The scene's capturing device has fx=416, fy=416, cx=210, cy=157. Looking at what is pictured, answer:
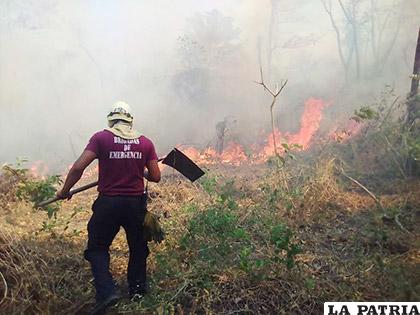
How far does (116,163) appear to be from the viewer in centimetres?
379

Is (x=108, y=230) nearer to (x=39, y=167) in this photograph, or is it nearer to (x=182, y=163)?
(x=182, y=163)

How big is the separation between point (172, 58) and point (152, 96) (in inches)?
77.8

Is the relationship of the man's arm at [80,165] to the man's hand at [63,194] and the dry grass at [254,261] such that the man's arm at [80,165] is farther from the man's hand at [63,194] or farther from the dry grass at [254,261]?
the dry grass at [254,261]

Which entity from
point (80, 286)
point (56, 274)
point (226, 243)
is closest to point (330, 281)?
point (226, 243)

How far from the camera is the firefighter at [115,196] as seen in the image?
3.71 m

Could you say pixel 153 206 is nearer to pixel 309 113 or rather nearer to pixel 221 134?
pixel 221 134

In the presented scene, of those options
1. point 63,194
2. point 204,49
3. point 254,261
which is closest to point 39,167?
point 204,49

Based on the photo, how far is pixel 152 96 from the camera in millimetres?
17859

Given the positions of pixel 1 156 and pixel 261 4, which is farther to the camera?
pixel 261 4

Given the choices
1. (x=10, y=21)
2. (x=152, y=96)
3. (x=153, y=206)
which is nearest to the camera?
(x=153, y=206)

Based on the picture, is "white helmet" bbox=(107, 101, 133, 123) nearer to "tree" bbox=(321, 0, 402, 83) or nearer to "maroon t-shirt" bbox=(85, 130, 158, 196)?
"maroon t-shirt" bbox=(85, 130, 158, 196)

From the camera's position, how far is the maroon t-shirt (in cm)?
376

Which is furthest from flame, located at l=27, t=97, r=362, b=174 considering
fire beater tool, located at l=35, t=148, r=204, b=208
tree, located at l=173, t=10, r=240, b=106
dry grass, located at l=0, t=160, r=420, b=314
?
fire beater tool, located at l=35, t=148, r=204, b=208

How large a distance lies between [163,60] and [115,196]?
50.2ft
